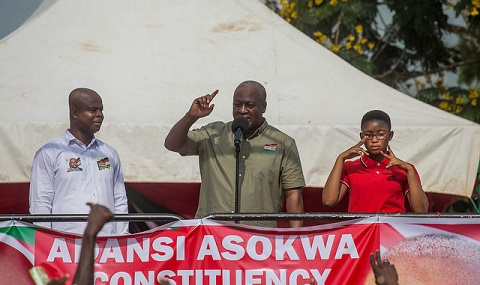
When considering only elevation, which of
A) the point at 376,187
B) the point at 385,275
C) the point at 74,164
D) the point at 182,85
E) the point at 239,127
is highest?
the point at 182,85

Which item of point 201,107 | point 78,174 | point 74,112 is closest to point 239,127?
point 201,107

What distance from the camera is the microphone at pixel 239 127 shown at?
6323mm

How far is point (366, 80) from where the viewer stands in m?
9.09

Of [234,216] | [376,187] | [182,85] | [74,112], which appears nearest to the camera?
[234,216]

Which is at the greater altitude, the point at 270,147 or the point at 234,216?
the point at 270,147

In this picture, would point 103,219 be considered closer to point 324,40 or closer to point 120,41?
point 120,41

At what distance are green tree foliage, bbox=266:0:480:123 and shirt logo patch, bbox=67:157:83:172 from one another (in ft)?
19.7

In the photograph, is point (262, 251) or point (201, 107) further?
point (201, 107)

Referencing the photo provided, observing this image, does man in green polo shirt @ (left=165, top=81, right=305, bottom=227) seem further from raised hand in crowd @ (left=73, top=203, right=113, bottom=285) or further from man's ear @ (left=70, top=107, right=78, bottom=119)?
raised hand in crowd @ (left=73, top=203, right=113, bottom=285)

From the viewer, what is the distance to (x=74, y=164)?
22.6 feet

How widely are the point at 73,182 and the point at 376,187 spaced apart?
85.5 inches

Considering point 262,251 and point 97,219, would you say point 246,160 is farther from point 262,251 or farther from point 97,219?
point 97,219

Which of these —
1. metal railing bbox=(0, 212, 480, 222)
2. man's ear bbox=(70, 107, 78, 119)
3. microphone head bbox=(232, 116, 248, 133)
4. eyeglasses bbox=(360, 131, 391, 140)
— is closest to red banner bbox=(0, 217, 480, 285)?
metal railing bbox=(0, 212, 480, 222)

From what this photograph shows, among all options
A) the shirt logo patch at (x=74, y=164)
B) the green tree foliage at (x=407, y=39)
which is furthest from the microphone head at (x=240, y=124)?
the green tree foliage at (x=407, y=39)
